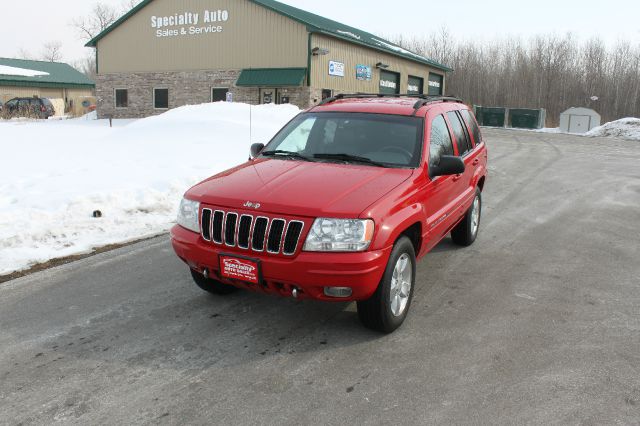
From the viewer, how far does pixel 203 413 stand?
3180 mm

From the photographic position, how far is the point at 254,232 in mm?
3971

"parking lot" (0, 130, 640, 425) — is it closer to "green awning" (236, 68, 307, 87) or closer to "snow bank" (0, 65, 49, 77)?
"green awning" (236, 68, 307, 87)

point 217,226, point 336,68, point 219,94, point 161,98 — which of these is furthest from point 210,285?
point 161,98

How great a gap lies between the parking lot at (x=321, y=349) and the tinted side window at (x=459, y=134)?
1.29m

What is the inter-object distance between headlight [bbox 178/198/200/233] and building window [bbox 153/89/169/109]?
33.4m

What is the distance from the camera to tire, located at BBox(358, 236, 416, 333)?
13.4 ft

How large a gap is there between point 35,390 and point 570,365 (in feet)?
11.7

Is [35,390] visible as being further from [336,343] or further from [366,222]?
[366,222]

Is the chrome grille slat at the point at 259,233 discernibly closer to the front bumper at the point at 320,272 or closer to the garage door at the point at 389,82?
the front bumper at the point at 320,272

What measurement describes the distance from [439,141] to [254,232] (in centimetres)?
239

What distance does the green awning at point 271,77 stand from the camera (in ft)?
98.4

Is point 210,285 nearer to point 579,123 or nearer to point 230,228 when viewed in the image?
point 230,228

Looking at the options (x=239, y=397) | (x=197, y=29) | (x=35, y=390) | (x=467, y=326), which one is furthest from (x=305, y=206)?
(x=197, y=29)

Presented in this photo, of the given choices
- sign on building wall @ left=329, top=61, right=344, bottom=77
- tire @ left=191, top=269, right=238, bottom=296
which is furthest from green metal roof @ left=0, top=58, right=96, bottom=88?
tire @ left=191, top=269, right=238, bottom=296
